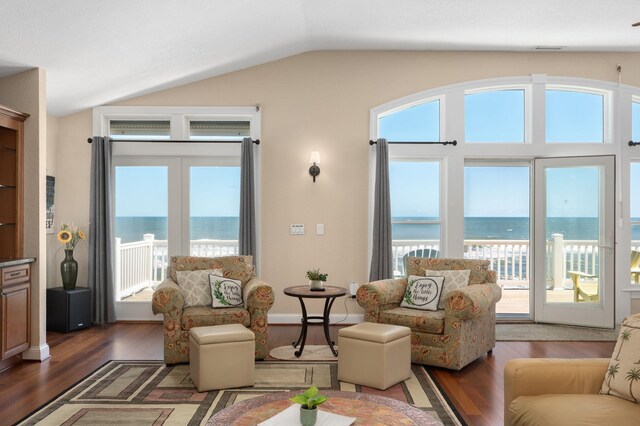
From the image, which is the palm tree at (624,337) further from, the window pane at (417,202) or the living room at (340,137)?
the window pane at (417,202)

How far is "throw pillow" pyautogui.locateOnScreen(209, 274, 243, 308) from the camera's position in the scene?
4.69m

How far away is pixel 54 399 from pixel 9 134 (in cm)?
250

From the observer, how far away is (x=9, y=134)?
467 centimetres

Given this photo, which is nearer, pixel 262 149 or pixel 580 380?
pixel 580 380

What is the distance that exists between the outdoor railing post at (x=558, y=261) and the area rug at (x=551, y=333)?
540mm

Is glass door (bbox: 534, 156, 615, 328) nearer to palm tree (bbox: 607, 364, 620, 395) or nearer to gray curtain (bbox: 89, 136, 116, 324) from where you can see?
palm tree (bbox: 607, 364, 620, 395)

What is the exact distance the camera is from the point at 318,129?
248 inches

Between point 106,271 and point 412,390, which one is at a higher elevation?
point 106,271

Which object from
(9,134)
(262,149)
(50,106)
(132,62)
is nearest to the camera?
(9,134)

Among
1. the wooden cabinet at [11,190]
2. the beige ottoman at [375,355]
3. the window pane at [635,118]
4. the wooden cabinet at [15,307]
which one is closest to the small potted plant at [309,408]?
the beige ottoman at [375,355]

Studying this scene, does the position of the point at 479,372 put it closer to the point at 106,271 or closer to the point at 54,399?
the point at 54,399

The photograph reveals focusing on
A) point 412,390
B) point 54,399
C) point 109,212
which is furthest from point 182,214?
point 412,390

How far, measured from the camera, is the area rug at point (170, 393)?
3281mm

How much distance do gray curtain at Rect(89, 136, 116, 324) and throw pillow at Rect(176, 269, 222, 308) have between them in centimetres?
165
